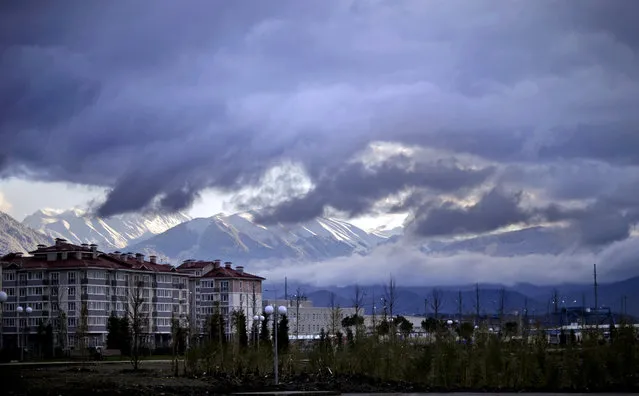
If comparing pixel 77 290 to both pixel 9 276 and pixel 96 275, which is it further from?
pixel 9 276

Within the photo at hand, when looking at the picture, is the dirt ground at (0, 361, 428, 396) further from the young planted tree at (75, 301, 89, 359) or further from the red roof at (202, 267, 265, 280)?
the red roof at (202, 267, 265, 280)

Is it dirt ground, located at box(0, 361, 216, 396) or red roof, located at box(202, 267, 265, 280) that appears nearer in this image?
dirt ground, located at box(0, 361, 216, 396)

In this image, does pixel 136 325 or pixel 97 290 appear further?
pixel 97 290

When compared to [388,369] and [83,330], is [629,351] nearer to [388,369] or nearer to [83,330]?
[388,369]

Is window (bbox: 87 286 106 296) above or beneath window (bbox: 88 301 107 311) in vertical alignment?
above

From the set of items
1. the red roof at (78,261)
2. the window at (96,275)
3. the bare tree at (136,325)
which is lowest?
the bare tree at (136,325)

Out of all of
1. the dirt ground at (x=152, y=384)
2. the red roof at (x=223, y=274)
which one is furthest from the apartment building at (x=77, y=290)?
the dirt ground at (x=152, y=384)

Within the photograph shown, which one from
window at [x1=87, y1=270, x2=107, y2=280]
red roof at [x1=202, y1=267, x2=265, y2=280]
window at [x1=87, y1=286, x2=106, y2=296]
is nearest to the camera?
window at [x1=87, y1=286, x2=106, y2=296]

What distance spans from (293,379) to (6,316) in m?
96.4

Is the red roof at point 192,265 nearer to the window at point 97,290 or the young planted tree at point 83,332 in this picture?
the window at point 97,290

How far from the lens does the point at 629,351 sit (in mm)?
50375

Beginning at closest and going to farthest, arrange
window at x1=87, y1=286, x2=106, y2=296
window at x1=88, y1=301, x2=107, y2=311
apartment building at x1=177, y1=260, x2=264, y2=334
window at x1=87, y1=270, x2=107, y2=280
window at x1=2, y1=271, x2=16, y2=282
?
window at x1=87, y1=286, x2=106, y2=296
window at x1=88, y1=301, x2=107, y2=311
window at x1=87, y1=270, x2=107, y2=280
window at x1=2, y1=271, x2=16, y2=282
apartment building at x1=177, y1=260, x2=264, y2=334

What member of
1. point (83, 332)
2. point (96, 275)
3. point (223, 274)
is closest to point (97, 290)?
point (96, 275)

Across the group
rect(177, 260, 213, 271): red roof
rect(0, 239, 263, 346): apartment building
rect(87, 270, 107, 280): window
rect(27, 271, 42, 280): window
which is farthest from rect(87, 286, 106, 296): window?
rect(177, 260, 213, 271): red roof
